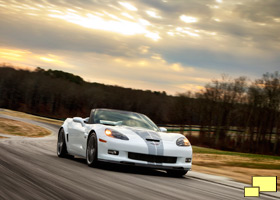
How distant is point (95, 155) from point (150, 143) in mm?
1164

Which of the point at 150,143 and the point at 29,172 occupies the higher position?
the point at 150,143

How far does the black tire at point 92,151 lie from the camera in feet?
26.4

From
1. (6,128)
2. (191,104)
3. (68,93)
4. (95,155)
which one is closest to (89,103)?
(68,93)

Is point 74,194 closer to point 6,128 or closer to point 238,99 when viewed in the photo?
point 6,128

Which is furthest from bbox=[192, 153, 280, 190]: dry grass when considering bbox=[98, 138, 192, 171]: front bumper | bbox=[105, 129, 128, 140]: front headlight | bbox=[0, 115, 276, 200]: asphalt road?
bbox=[0, 115, 276, 200]: asphalt road

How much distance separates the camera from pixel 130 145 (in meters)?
7.80

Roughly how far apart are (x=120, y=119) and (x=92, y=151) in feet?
3.99

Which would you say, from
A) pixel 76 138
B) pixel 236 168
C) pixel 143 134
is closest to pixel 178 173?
pixel 143 134

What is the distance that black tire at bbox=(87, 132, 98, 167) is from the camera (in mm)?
8055

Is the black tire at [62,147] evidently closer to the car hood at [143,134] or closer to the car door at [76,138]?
the car door at [76,138]

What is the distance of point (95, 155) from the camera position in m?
8.02

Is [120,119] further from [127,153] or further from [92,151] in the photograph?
[127,153]

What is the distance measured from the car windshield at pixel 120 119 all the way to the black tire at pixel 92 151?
0.54 meters

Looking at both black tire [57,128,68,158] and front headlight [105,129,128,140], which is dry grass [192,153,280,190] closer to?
front headlight [105,129,128,140]
